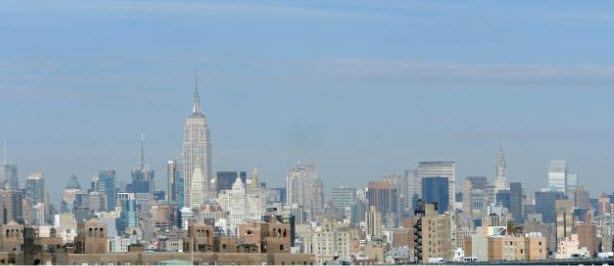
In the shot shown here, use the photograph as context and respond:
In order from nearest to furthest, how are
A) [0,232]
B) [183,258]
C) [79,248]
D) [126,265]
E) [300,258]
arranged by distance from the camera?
[126,265]
[183,258]
[300,258]
[79,248]
[0,232]

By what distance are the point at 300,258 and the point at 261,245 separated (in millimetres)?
15877

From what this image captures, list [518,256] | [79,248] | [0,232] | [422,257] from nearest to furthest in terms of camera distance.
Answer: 1. [79,248]
2. [0,232]
3. [518,256]
4. [422,257]

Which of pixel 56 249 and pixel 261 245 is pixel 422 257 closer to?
pixel 261 245

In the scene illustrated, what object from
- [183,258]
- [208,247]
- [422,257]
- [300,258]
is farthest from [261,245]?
[422,257]

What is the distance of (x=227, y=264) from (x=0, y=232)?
43144 mm

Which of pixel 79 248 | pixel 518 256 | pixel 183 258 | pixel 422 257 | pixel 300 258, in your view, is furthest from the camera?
pixel 422 257

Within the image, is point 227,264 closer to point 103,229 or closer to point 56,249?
point 56,249

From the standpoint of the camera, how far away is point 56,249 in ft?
458

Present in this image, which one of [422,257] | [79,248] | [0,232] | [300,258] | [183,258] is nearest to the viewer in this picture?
[183,258]

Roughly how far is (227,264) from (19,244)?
29116 millimetres

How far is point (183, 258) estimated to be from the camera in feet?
404

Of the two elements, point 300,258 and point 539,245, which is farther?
point 539,245

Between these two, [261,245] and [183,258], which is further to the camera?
[261,245]

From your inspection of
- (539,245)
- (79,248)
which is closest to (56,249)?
(79,248)
